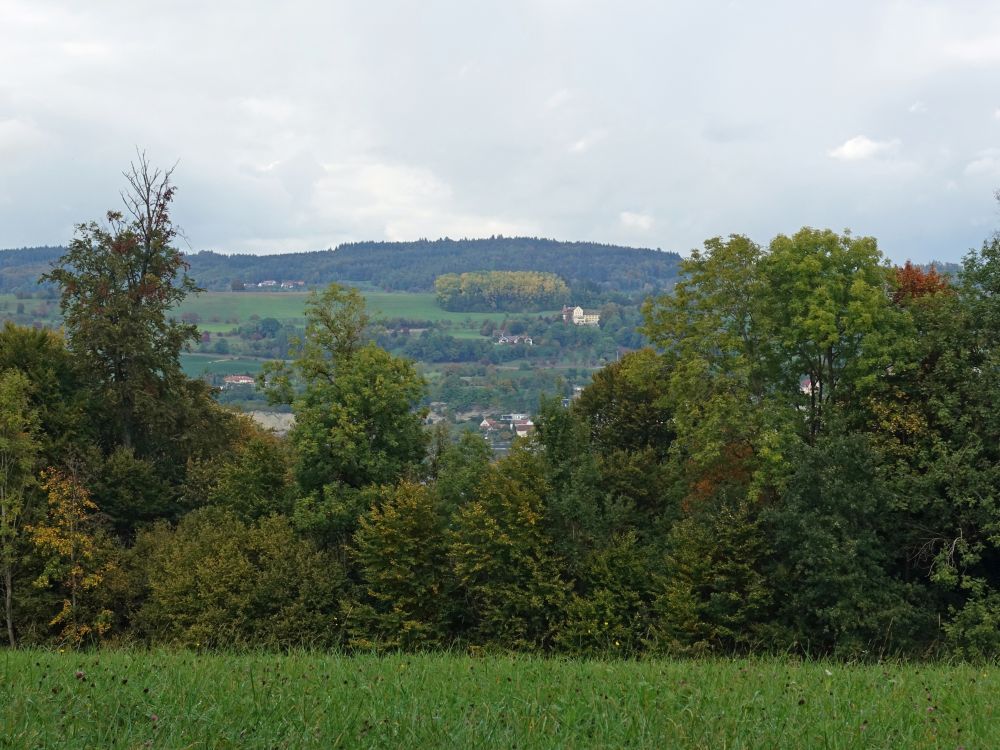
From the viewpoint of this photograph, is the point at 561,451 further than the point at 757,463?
Yes

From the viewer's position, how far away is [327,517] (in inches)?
1590

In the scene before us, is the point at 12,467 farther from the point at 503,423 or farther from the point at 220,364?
the point at 220,364

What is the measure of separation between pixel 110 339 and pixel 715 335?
1087 inches

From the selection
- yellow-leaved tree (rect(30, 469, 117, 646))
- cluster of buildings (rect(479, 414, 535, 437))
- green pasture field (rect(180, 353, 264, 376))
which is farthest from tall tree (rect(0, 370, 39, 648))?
green pasture field (rect(180, 353, 264, 376))

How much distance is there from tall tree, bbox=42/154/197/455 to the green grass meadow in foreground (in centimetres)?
3663

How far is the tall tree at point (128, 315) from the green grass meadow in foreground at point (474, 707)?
36628 millimetres

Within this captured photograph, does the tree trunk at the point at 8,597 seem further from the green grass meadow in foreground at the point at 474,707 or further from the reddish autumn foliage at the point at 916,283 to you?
the reddish autumn foliage at the point at 916,283

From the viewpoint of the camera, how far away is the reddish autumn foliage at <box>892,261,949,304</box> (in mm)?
37875

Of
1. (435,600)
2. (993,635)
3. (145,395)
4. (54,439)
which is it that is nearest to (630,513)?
(435,600)

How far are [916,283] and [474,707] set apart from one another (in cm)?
3591

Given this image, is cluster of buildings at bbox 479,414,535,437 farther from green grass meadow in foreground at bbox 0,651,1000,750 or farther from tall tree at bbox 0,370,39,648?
green grass meadow in foreground at bbox 0,651,1000,750

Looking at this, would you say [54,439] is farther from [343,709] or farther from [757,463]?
[343,709]

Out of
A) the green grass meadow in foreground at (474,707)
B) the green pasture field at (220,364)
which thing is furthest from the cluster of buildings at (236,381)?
the green grass meadow in foreground at (474,707)

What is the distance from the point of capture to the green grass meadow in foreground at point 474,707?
7.20 metres
